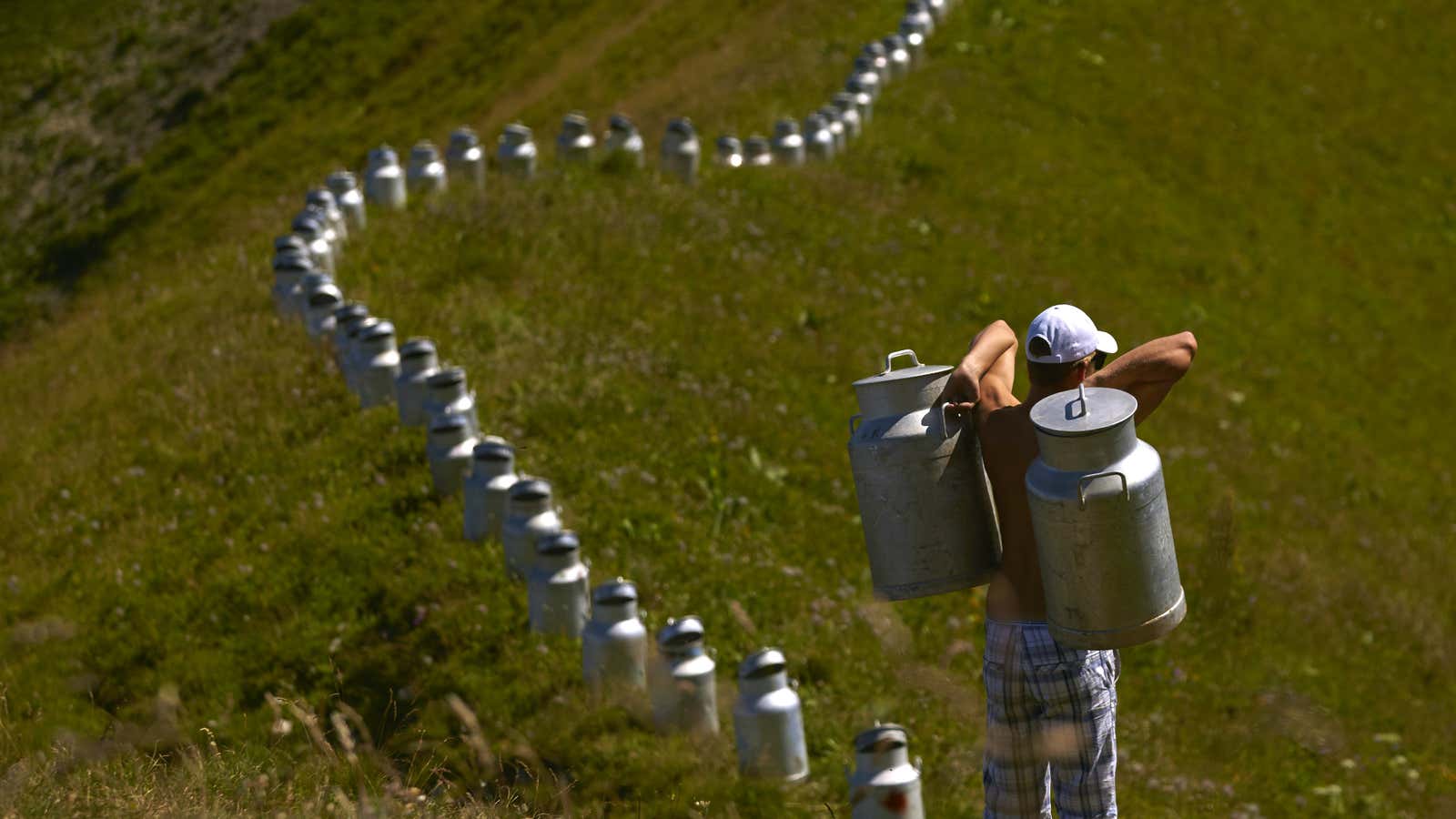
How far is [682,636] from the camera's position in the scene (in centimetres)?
792

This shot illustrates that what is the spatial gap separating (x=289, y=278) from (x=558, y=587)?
5472 mm

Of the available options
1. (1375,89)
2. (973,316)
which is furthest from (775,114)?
(1375,89)

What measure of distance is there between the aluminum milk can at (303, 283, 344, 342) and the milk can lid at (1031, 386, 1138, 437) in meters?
8.06

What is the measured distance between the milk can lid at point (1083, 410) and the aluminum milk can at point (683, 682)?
311cm

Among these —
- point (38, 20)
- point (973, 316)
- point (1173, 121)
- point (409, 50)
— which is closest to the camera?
point (973, 316)

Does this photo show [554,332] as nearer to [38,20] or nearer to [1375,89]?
[1375,89]

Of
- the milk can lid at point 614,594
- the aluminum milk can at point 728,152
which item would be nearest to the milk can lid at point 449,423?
the milk can lid at point 614,594

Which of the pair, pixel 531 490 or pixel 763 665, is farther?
pixel 531 490

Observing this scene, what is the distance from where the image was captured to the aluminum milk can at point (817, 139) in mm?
19562

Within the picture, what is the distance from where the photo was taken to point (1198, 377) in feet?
55.2

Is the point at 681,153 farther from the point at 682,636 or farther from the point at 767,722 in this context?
the point at 767,722

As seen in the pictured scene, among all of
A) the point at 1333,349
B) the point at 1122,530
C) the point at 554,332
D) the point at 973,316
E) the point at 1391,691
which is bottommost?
the point at 1333,349

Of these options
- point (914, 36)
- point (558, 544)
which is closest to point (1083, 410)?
point (558, 544)

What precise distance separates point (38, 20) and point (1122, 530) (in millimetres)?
37245
